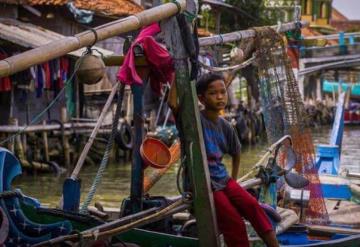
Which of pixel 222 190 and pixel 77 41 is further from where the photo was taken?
pixel 222 190

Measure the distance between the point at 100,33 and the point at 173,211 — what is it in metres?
1.22

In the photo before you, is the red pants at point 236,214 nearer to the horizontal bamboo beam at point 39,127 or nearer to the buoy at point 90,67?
the buoy at point 90,67

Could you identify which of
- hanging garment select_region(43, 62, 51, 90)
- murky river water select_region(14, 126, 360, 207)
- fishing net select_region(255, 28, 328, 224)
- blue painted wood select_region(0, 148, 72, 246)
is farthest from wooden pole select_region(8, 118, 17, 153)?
blue painted wood select_region(0, 148, 72, 246)

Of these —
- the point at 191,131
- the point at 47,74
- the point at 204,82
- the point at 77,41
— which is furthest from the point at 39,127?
the point at 77,41

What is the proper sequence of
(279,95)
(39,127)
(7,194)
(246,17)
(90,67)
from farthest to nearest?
(246,17) < (39,127) < (279,95) < (7,194) < (90,67)

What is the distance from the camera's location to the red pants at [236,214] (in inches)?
187

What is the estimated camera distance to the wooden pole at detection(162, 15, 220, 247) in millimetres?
4645

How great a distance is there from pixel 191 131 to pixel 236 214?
59 cm

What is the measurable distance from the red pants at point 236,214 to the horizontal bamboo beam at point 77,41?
3.80 feet

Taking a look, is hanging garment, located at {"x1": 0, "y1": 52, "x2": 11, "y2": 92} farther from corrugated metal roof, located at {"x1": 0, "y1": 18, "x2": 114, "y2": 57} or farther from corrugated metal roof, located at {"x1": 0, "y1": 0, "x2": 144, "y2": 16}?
corrugated metal roof, located at {"x1": 0, "y1": 0, "x2": 144, "y2": 16}

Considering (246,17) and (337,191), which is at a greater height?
(246,17)

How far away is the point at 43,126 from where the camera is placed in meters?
15.2

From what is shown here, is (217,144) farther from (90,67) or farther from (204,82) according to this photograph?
(90,67)

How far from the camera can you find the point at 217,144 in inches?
191
